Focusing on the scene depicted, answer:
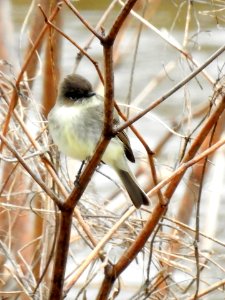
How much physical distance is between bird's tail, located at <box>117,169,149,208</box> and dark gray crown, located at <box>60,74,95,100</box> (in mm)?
276

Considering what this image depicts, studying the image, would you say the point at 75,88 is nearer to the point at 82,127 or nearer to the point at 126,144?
the point at 82,127

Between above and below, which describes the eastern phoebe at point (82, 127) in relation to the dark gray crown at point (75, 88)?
below

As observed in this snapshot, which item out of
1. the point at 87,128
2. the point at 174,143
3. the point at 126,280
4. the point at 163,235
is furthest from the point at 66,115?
the point at 174,143

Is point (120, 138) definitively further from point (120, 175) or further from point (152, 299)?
point (152, 299)

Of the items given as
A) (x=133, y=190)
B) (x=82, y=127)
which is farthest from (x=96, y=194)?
(x=133, y=190)

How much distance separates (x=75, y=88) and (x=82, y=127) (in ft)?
0.46

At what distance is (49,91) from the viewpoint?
366cm

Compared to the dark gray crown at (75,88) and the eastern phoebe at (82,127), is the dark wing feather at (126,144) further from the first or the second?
the dark gray crown at (75,88)

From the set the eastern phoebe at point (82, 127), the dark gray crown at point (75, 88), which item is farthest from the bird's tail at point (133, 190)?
the dark gray crown at point (75, 88)

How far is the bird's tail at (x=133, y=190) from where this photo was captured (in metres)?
2.65

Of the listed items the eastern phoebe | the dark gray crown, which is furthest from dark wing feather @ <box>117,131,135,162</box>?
the dark gray crown

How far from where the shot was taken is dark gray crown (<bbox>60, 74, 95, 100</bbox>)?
3.09 meters

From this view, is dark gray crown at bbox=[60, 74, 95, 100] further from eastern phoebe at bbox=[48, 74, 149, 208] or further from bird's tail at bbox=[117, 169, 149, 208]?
bird's tail at bbox=[117, 169, 149, 208]

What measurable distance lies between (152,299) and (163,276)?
3.3 inches
